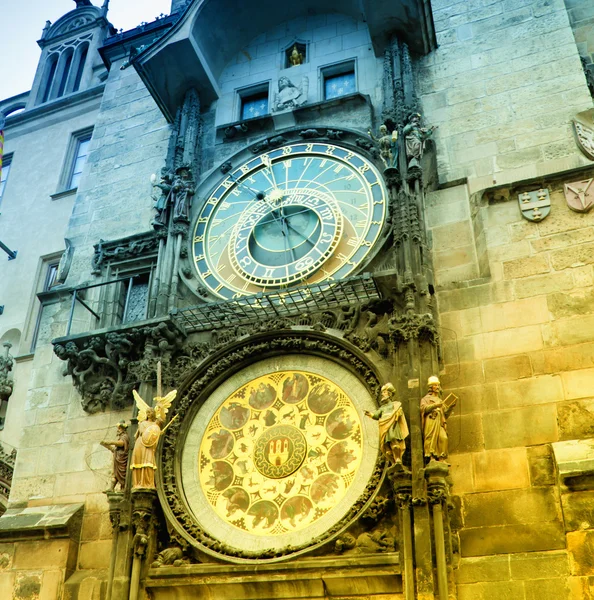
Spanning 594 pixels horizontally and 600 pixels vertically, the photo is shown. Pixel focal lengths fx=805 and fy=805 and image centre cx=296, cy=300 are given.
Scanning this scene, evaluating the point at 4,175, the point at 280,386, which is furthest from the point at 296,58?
the point at 4,175

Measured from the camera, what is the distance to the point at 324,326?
1105 centimetres

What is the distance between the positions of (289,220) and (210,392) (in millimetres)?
3111

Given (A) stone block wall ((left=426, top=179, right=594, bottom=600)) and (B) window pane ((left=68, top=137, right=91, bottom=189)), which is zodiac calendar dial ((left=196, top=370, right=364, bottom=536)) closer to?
(A) stone block wall ((left=426, top=179, right=594, bottom=600))

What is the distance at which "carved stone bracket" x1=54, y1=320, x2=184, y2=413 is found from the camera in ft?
38.2

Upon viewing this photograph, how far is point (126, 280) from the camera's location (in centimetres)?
1387

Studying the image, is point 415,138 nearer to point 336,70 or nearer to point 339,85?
point 339,85

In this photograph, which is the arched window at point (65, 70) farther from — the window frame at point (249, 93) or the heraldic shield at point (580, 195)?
the heraldic shield at point (580, 195)

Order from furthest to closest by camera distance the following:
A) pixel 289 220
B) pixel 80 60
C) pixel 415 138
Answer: pixel 80 60 → pixel 289 220 → pixel 415 138

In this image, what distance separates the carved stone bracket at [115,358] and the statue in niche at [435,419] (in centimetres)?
394

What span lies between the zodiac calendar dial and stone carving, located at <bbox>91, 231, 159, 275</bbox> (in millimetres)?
3761

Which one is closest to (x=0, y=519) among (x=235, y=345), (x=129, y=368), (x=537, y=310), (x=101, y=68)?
(x=129, y=368)

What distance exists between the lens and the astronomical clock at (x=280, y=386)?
33.2 feet

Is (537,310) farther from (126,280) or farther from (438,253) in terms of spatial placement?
(126,280)

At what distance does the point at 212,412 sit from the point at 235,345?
0.99m
